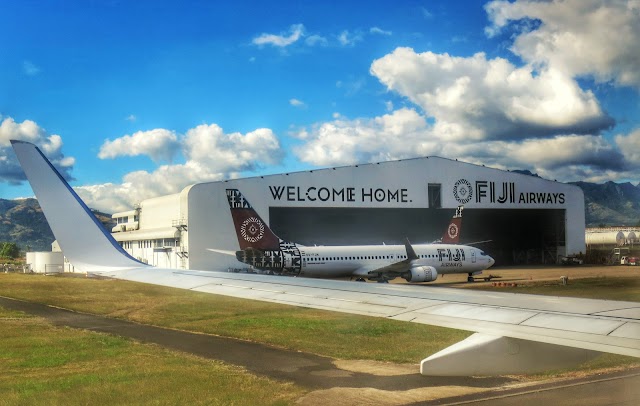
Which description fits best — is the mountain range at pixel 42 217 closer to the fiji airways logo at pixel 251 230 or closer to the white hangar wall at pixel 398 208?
the white hangar wall at pixel 398 208

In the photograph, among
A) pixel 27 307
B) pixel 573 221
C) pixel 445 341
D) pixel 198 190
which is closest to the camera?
pixel 445 341

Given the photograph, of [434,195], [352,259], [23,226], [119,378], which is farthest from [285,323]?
[23,226]

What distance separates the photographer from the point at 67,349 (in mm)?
17203

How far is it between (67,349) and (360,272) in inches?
1026

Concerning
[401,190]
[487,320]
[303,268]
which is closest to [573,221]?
[401,190]

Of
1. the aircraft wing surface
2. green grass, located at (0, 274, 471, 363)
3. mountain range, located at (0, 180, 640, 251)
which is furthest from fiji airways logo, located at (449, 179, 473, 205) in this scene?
the aircraft wing surface

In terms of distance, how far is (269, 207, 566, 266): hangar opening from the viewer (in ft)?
186

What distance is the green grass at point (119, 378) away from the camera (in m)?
11.2

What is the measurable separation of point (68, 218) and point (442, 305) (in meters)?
4.55

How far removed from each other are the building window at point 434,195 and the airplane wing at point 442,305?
162 feet

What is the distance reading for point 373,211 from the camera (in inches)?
2281

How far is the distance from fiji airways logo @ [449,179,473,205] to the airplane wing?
50790 mm

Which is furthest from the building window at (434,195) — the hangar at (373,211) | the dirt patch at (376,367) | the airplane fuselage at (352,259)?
the dirt patch at (376,367)

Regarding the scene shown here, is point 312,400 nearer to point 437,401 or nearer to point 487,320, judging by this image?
point 437,401
